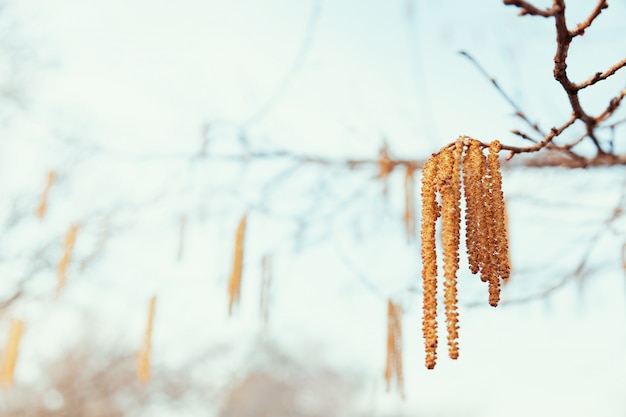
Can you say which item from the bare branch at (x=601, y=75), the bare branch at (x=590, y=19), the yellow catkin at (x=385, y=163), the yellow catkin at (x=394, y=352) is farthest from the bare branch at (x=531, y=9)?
the yellow catkin at (x=385, y=163)

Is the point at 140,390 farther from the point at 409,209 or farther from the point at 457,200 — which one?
the point at 457,200

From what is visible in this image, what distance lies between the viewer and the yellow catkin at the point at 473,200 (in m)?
1.14

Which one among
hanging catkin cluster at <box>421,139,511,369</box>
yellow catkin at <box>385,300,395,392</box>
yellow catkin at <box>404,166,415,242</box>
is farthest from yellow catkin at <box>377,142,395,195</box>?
hanging catkin cluster at <box>421,139,511,369</box>

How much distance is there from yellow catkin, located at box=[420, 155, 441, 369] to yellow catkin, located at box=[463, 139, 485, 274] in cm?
6

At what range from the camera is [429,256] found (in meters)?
1.13

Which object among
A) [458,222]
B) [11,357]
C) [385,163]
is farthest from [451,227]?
[11,357]

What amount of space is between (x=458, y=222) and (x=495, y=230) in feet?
0.25

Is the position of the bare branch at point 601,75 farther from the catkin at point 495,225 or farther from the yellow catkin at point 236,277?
the yellow catkin at point 236,277

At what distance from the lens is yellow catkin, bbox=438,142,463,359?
1.03 metres

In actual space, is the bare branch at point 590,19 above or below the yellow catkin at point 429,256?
above

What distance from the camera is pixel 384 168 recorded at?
149 inches

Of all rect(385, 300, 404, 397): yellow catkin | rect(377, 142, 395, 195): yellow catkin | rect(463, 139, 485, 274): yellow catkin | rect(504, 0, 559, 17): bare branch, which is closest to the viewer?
rect(504, 0, 559, 17): bare branch

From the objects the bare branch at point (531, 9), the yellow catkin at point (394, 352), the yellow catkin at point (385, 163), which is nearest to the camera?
the bare branch at point (531, 9)

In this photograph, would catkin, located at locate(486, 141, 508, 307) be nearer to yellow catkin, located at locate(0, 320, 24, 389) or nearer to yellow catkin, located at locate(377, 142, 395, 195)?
yellow catkin, located at locate(377, 142, 395, 195)
